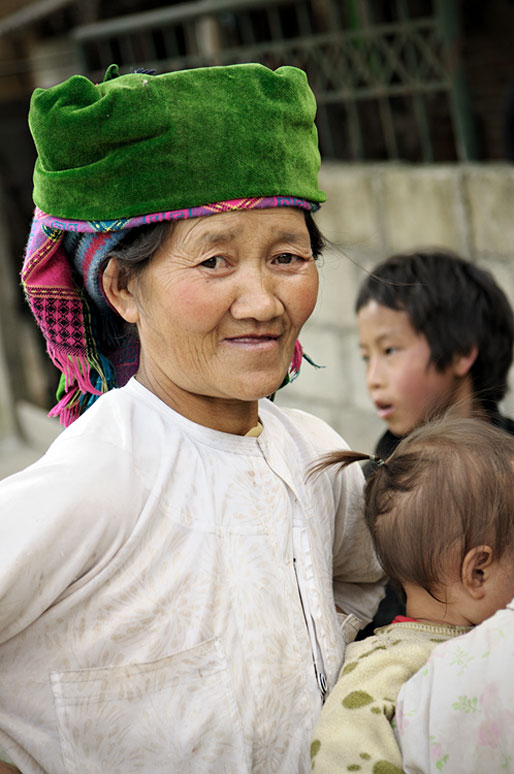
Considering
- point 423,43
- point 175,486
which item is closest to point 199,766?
point 175,486

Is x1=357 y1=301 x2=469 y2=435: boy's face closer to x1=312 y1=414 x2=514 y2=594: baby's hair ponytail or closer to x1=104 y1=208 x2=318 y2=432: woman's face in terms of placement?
x1=312 y1=414 x2=514 y2=594: baby's hair ponytail

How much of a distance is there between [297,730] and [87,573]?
51 centimetres

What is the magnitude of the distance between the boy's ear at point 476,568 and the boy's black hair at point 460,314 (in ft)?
3.47

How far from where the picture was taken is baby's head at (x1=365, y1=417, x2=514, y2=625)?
1.94 meters

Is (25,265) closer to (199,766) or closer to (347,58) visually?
(199,766)

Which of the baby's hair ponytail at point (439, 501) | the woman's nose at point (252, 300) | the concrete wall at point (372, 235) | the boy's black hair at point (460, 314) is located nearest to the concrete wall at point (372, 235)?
the concrete wall at point (372, 235)

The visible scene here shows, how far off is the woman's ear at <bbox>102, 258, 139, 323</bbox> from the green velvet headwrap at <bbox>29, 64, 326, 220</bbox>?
147 millimetres

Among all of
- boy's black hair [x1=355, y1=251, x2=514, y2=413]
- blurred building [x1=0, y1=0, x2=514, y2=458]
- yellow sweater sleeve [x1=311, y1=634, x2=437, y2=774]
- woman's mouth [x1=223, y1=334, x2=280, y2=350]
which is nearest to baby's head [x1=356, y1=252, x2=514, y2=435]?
boy's black hair [x1=355, y1=251, x2=514, y2=413]

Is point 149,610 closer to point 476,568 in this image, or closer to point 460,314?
point 476,568

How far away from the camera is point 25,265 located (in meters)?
1.91

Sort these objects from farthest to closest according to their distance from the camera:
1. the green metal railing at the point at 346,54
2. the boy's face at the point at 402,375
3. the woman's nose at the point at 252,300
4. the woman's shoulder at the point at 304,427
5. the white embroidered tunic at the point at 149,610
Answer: the green metal railing at the point at 346,54 → the boy's face at the point at 402,375 → the woman's shoulder at the point at 304,427 → the woman's nose at the point at 252,300 → the white embroidered tunic at the point at 149,610

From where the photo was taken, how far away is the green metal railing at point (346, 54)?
4.81 metres

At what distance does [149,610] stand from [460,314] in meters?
1.64

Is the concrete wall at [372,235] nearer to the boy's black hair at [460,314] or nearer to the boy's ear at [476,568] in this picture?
the boy's black hair at [460,314]
